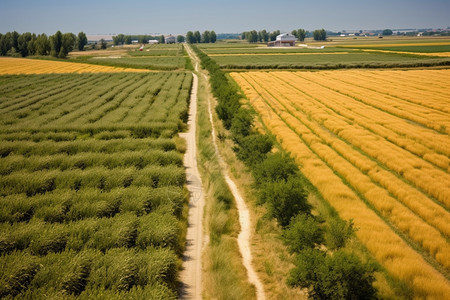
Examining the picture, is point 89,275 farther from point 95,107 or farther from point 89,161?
point 95,107

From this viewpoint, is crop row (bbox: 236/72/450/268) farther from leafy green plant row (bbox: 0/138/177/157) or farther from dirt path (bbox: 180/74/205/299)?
leafy green plant row (bbox: 0/138/177/157)

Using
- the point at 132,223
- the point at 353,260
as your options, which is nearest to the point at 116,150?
the point at 132,223

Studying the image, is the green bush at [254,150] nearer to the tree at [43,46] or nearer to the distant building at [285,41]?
the tree at [43,46]

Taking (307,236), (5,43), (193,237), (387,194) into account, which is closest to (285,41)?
(5,43)

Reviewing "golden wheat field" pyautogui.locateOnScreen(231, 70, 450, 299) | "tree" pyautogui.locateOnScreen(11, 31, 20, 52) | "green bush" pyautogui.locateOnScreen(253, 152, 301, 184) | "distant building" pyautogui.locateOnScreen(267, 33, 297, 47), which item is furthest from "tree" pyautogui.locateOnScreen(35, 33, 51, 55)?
"green bush" pyautogui.locateOnScreen(253, 152, 301, 184)

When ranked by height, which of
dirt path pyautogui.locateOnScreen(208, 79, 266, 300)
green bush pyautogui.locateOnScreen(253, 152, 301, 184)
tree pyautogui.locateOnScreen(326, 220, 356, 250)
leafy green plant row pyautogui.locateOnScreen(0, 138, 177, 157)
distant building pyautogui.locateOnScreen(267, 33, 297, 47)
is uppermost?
distant building pyautogui.locateOnScreen(267, 33, 297, 47)

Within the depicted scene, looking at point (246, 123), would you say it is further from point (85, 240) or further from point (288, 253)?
point (85, 240)
